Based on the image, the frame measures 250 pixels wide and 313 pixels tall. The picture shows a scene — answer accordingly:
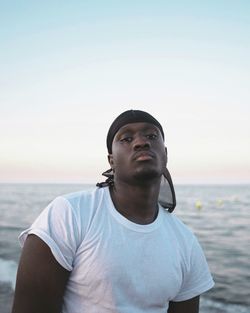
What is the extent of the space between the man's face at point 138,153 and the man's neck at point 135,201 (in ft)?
0.22

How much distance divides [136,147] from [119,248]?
74 cm

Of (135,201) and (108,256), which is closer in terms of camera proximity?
(108,256)

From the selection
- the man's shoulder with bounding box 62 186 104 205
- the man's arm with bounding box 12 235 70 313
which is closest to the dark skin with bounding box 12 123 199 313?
the man's arm with bounding box 12 235 70 313

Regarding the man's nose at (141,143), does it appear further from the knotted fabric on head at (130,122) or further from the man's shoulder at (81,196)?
the man's shoulder at (81,196)

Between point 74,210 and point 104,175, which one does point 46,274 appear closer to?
point 74,210

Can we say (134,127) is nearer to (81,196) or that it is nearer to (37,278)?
→ (81,196)

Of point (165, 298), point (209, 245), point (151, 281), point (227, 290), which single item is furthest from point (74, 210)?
point (209, 245)

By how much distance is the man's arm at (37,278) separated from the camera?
7.41 feet

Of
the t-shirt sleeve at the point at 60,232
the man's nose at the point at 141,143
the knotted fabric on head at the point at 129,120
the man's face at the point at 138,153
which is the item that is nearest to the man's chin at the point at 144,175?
the man's face at the point at 138,153

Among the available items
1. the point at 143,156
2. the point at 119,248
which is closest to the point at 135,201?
the point at 143,156

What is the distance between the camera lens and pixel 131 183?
9.04 feet

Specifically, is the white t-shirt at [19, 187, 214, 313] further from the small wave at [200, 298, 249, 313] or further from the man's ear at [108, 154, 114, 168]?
the small wave at [200, 298, 249, 313]

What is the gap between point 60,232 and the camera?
2.30 meters

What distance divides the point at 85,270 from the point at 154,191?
31.6 inches
